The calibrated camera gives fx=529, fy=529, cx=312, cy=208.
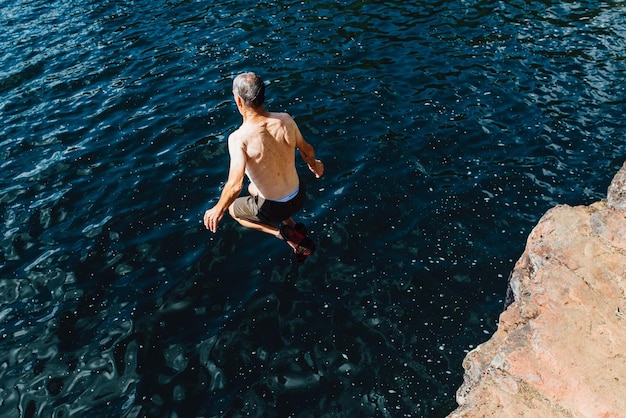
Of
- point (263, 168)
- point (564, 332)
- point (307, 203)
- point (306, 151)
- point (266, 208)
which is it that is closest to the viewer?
point (564, 332)

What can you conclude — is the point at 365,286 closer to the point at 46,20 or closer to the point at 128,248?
the point at 128,248

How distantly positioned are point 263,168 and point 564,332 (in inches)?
192

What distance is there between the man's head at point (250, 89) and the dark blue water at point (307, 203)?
10.8 ft

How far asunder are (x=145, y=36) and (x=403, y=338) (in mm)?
16114

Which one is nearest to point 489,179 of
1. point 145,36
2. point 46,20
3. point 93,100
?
point 93,100

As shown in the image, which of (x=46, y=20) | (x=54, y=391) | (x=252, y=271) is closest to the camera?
(x=54, y=391)

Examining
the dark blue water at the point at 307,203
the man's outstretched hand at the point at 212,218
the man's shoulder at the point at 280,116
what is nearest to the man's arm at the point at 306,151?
the man's shoulder at the point at 280,116

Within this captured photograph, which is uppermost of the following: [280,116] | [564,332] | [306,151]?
[280,116]

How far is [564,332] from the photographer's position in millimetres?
5770

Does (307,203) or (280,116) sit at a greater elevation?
(280,116)

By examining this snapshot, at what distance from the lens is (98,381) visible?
311 inches

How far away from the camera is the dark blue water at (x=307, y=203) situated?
25.9 ft

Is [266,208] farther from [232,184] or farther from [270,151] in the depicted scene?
[232,184]

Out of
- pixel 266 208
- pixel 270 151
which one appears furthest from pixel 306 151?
pixel 266 208
